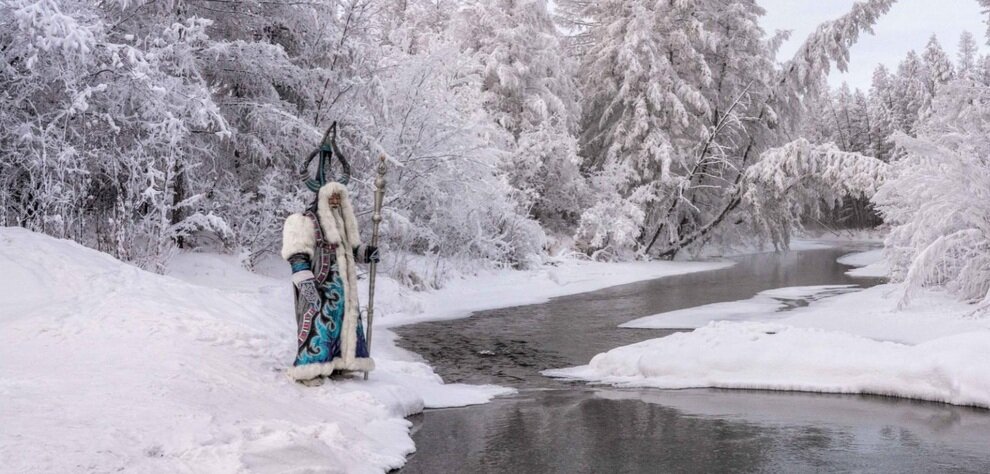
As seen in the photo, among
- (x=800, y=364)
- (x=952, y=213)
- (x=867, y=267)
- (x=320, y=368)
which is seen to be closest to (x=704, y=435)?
(x=800, y=364)

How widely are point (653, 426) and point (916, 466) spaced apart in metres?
1.97

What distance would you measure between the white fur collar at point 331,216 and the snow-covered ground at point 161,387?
1.00 m

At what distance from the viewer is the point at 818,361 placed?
8.24 m

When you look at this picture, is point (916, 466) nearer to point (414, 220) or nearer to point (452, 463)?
point (452, 463)

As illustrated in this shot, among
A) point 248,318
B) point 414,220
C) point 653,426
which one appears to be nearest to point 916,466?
point 653,426

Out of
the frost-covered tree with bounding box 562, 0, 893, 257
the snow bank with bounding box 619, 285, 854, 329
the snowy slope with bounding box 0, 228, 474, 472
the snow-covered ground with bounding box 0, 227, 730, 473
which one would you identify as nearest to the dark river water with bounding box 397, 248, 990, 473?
the snow-covered ground with bounding box 0, 227, 730, 473

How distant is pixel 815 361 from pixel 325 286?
16.6 ft

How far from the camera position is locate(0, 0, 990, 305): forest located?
1122cm

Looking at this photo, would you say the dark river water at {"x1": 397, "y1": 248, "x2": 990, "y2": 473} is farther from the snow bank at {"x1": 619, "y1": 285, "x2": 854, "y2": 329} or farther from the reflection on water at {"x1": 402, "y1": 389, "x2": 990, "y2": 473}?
→ the snow bank at {"x1": 619, "y1": 285, "x2": 854, "y2": 329}

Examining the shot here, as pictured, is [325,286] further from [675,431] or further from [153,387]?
[675,431]

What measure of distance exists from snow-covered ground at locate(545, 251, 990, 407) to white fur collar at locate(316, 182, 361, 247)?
353 centimetres

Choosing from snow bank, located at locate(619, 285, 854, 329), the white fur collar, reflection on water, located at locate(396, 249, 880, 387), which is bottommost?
reflection on water, located at locate(396, 249, 880, 387)

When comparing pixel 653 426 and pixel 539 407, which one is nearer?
pixel 653 426

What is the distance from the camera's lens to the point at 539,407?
292 inches
